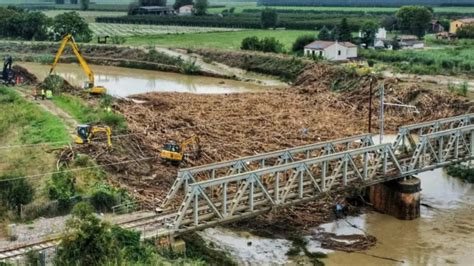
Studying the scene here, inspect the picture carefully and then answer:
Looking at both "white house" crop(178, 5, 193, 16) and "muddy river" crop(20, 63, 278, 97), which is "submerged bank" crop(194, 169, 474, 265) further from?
"white house" crop(178, 5, 193, 16)

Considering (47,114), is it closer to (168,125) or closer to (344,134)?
(168,125)

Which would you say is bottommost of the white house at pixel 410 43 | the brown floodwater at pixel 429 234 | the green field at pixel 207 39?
the brown floodwater at pixel 429 234

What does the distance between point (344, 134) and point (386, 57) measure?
2955cm

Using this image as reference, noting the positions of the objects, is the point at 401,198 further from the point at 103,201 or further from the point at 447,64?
the point at 447,64

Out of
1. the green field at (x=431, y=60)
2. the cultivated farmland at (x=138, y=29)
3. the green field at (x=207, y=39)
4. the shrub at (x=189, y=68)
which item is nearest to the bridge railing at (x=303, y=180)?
the green field at (x=431, y=60)

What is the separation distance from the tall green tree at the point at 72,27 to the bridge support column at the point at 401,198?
66247 millimetres

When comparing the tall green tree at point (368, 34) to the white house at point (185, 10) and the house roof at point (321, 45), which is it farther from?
the white house at point (185, 10)

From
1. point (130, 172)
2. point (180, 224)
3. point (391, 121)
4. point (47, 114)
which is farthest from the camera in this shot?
point (391, 121)

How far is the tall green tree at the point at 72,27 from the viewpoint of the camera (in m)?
87.3

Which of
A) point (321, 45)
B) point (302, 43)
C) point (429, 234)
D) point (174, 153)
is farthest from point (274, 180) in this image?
point (302, 43)

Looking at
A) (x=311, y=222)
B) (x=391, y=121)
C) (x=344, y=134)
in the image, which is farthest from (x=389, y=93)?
(x=311, y=222)

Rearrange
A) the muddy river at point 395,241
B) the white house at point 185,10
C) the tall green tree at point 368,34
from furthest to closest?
the white house at point 185,10 < the tall green tree at point 368,34 < the muddy river at point 395,241

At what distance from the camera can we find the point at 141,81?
210 feet

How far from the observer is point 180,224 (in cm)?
2083
